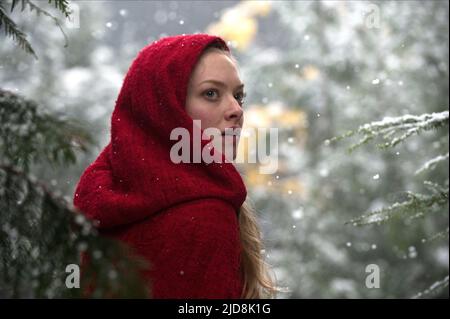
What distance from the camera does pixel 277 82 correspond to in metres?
12.4

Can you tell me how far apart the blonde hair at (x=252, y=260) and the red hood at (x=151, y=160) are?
0.22m

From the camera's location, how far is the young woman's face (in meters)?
2.40

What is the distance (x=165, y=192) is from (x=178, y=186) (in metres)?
0.05

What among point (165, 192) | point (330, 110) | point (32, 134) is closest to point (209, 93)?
point (165, 192)

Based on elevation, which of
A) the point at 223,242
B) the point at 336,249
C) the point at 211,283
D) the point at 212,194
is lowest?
the point at 211,283

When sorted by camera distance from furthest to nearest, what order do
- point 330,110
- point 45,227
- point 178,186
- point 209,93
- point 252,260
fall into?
point 330,110, point 209,93, point 252,260, point 178,186, point 45,227

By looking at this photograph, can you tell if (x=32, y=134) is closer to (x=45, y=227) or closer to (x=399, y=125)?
(x=45, y=227)

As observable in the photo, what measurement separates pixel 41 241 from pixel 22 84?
11.0m

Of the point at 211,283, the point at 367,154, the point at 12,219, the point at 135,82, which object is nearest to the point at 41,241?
the point at 12,219

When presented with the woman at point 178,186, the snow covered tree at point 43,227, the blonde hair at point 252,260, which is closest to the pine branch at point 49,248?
the snow covered tree at point 43,227

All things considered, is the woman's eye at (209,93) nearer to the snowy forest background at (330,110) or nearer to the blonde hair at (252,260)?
the blonde hair at (252,260)

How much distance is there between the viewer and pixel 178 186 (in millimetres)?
2086

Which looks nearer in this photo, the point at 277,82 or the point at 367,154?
the point at 367,154

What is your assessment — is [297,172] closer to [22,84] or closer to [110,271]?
[22,84]
